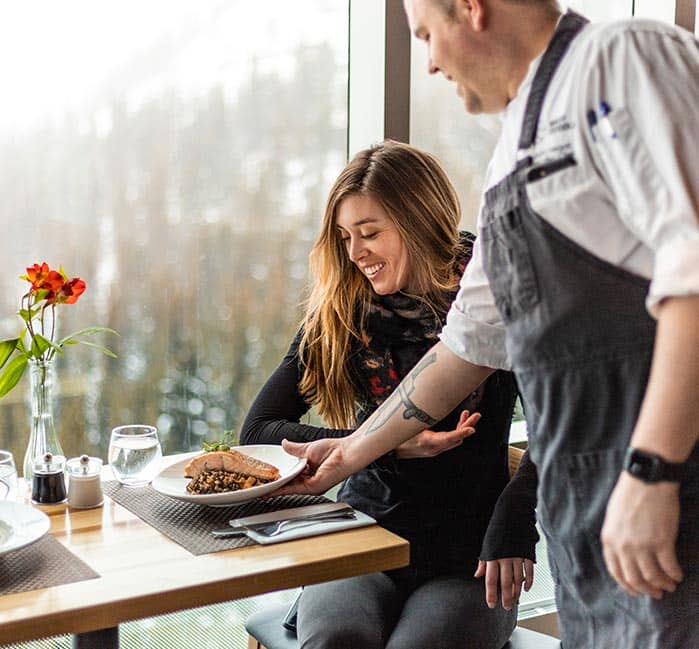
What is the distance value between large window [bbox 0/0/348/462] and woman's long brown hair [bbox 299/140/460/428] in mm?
528

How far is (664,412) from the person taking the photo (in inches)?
38.4

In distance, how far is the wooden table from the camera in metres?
1.28

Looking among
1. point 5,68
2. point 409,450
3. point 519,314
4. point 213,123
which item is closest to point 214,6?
point 213,123

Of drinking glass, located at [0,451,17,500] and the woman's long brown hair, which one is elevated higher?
the woman's long brown hair

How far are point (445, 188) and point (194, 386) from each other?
0.89 m

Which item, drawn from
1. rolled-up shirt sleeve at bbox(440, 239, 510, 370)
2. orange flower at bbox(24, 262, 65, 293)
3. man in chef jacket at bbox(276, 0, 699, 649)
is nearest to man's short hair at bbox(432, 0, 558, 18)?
man in chef jacket at bbox(276, 0, 699, 649)

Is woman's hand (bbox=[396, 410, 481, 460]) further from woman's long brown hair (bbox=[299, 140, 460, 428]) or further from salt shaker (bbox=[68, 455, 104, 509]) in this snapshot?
salt shaker (bbox=[68, 455, 104, 509])

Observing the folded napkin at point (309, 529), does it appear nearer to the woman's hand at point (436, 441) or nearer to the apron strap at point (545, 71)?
the woman's hand at point (436, 441)

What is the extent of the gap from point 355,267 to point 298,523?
654mm

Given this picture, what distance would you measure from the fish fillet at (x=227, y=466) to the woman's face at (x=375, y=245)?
482mm

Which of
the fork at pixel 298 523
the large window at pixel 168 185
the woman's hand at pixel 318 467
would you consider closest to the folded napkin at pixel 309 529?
the fork at pixel 298 523

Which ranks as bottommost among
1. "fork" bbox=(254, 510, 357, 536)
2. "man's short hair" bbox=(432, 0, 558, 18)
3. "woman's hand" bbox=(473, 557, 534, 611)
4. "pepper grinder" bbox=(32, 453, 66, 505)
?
"woman's hand" bbox=(473, 557, 534, 611)

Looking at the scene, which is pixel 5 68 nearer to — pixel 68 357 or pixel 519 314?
pixel 68 357

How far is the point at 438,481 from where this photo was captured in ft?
6.26
